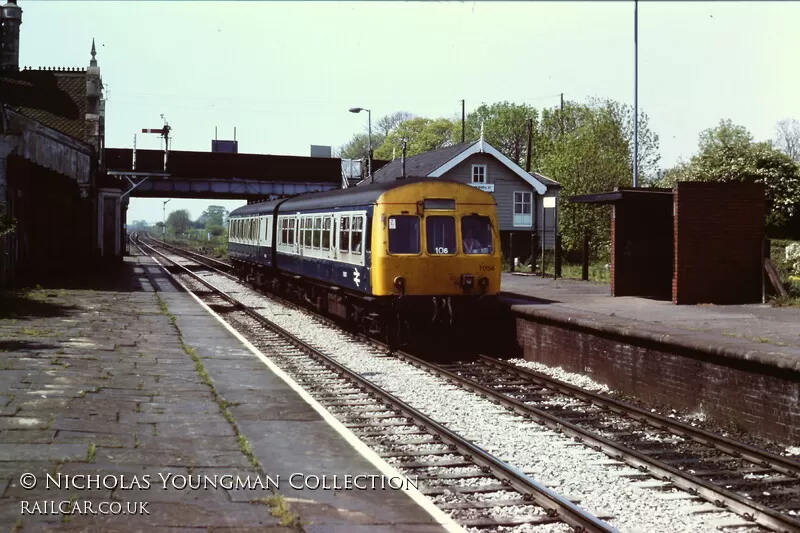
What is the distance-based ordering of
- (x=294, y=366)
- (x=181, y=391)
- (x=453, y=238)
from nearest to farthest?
(x=181, y=391) < (x=294, y=366) < (x=453, y=238)

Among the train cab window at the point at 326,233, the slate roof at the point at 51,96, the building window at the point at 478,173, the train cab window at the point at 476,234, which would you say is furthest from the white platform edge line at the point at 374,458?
the building window at the point at 478,173

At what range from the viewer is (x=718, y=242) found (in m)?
16.9

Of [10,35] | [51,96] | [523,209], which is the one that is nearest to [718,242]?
[523,209]

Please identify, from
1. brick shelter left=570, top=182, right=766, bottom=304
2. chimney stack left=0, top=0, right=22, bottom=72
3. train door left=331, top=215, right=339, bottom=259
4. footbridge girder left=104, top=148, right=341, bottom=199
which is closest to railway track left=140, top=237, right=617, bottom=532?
train door left=331, top=215, right=339, bottom=259

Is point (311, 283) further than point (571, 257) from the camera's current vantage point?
No

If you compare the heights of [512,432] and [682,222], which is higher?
[682,222]

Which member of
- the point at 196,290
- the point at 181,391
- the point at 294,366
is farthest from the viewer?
the point at 196,290

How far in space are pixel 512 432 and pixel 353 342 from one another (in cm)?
761

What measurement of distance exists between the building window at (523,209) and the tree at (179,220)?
438ft

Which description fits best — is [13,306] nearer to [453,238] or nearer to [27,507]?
[453,238]

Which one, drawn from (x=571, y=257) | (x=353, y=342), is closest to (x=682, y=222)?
(x=353, y=342)

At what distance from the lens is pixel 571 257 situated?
46.4m

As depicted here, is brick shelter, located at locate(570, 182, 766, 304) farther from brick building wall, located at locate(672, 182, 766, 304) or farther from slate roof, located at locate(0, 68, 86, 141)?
slate roof, located at locate(0, 68, 86, 141)

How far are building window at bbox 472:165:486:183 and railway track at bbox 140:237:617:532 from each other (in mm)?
31523
